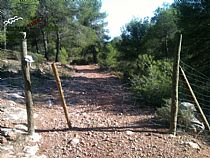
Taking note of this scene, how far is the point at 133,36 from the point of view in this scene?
90.8 ft

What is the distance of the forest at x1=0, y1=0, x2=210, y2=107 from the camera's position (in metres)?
12.4

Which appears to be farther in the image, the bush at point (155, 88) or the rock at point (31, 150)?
the bush at point (155, 88)

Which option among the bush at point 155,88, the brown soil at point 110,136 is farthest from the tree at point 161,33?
the brown soil at point 110,136

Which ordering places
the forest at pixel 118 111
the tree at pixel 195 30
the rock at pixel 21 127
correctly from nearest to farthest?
1. the forest at pixel 118 111
2. the rock at pixel 21 127
3. the tree at pixel 195 30

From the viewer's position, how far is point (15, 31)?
25422 millimetres

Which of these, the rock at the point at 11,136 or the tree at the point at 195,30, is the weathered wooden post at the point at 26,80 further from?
the tree at the point at 195,30

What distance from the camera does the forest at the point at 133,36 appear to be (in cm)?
1235

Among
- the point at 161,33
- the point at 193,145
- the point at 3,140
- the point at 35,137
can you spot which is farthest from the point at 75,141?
the point at 161,33

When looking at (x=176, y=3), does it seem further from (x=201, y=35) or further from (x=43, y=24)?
(x=43, y=24)

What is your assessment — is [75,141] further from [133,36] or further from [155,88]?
[133,36]

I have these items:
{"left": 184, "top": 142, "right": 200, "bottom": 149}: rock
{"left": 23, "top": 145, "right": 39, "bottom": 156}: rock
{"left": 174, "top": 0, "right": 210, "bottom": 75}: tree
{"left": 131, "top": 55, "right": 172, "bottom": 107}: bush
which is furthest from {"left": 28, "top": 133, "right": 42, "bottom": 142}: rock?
{"left": 174, "top": 0, "right": 210, "bottom": 75}: tree

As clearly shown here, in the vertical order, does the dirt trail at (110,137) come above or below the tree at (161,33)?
below

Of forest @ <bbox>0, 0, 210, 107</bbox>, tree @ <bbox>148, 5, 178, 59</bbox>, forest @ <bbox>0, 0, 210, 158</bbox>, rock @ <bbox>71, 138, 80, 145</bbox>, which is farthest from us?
tree @ <bbox>148, 5, 178, 59</bbox>

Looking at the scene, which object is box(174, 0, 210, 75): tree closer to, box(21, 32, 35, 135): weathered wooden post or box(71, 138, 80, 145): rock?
box(71, 138, 80, 145): rock
